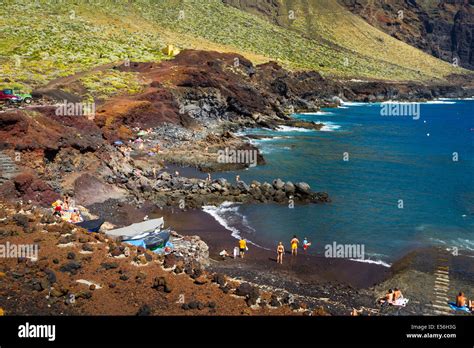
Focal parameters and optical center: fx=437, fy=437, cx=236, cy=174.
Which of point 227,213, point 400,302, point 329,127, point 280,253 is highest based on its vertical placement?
point 329,127

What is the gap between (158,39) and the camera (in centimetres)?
10769

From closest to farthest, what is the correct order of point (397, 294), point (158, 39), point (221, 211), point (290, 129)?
point (397, 294), point (221, 211), point (290, 129), point (158, 39)

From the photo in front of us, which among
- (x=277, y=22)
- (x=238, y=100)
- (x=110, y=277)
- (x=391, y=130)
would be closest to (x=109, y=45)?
(x=238, y=100)

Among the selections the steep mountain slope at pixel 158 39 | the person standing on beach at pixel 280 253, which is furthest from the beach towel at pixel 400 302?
the steep mountain slope at pixel 158 39

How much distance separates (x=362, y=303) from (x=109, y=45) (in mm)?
81017

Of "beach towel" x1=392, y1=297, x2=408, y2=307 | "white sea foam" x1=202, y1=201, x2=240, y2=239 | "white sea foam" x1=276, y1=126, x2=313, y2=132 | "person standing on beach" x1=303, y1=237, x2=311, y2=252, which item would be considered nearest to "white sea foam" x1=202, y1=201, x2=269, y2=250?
"white sea foam" x1=202, y1=201, x2=240, y2=239

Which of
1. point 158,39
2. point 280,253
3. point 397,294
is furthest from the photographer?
point 158,39

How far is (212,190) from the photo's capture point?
3622 centimetres

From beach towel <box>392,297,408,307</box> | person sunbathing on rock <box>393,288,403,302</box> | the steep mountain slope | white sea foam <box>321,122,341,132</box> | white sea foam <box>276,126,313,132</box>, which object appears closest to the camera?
beach towel <box>392,297,408,307</box>

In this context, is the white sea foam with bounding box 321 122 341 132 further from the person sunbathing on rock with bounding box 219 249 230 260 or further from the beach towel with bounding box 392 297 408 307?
the beach towel with bounding box 392 297 408 307

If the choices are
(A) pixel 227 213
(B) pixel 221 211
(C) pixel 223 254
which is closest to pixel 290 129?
(B) pixel 221 211

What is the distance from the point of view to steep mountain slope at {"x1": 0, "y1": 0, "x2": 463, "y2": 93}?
71.8 meters

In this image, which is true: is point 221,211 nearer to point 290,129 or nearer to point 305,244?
point 305,244

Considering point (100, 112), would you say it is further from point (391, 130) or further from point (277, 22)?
point (277, 22)
